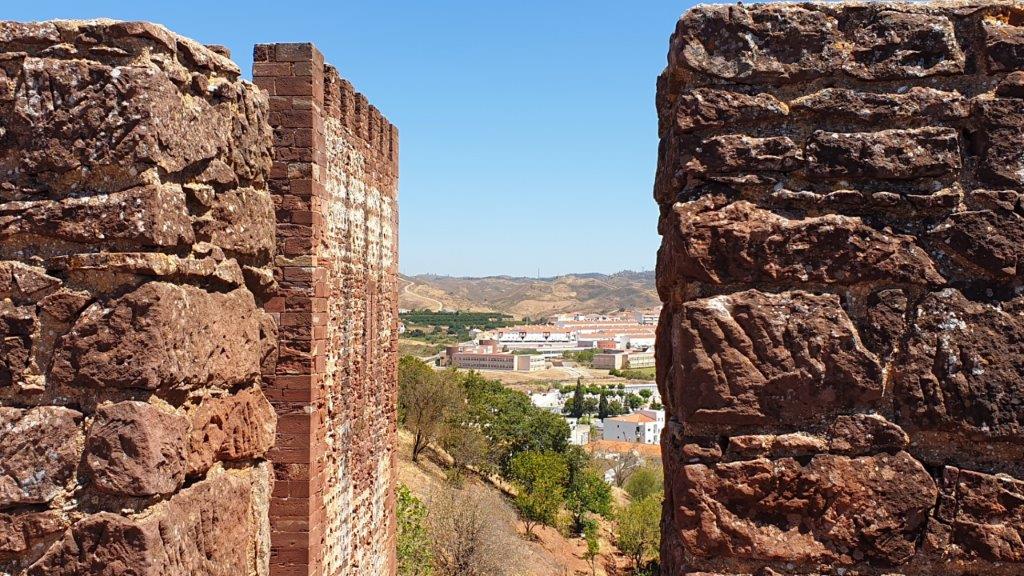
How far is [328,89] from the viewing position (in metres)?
7.30

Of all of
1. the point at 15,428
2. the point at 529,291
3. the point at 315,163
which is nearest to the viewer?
the point at 15,428

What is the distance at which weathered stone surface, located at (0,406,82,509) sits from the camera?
7.29 ft

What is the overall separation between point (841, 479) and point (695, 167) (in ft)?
2.97

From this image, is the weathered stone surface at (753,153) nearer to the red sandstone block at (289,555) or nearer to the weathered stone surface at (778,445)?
the weathered stone surface at (778,445)

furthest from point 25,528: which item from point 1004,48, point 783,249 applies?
point 1004,48

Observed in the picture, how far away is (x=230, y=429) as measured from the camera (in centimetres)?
269

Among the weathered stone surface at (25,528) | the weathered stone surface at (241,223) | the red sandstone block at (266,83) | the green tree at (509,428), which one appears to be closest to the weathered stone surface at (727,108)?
the weathered stone surface at (241,223)

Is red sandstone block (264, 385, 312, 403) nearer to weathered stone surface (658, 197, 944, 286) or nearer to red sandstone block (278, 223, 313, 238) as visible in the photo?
red sandstone block (278, 223, 313, 238)

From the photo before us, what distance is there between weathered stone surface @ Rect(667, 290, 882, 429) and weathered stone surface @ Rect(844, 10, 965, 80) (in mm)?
627

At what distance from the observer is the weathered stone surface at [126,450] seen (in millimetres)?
2225

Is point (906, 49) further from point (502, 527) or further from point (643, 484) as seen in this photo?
point (643, 484)

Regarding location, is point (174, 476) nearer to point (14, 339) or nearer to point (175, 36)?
point (14, 339)

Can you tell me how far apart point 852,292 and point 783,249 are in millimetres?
215

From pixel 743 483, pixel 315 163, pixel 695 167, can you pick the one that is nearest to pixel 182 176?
pixel 695 167
